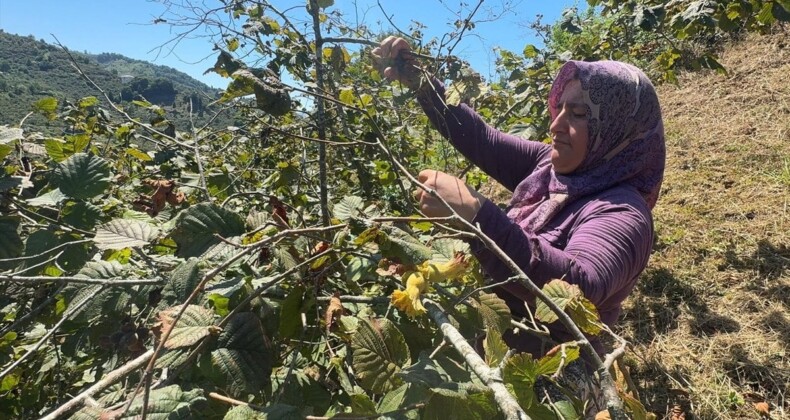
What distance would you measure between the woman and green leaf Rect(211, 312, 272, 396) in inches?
16.0

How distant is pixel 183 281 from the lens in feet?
2.46

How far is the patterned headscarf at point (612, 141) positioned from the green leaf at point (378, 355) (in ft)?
2.63

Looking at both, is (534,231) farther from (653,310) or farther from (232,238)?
(653,310)

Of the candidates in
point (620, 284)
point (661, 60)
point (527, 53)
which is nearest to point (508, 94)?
point (527, 53)

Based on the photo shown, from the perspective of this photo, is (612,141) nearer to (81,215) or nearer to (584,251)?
(584,251)

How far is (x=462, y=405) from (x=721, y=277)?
3043 millimetres

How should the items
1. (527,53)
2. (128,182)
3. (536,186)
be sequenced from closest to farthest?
(536,186)
(128,182)
(527,53)

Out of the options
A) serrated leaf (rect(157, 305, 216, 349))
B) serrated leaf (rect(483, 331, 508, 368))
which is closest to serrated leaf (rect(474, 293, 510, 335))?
serrated leaf (rect(483, 331, 508, 368))

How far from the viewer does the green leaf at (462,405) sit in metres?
0.55

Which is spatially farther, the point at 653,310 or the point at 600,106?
the point at 653,310

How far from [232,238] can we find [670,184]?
4.28 m

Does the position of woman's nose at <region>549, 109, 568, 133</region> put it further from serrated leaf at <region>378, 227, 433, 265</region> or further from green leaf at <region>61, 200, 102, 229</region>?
green leaf at <region>61, 200, 102, 229</region>

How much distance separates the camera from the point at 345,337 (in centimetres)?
82

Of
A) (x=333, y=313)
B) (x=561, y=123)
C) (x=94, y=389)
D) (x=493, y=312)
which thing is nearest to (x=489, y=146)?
(x=561, y=123)
